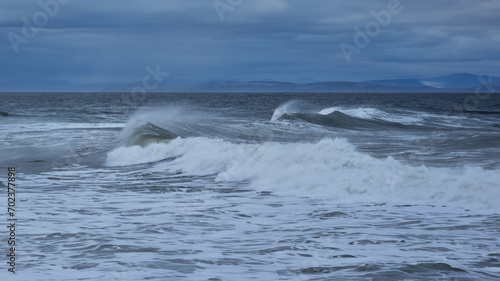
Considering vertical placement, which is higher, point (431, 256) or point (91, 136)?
point (91, 136)

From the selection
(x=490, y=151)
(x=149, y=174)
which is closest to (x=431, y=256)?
(x=149, y=174)

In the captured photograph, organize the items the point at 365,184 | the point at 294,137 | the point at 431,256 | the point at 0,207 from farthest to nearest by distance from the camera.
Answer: the point at 294,137, the point at 365,184, the point at 0,207, the point at 431,256

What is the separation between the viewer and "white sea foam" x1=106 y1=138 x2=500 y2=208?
11047mm

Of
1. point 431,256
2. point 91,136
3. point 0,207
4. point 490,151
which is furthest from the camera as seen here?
point 91,136

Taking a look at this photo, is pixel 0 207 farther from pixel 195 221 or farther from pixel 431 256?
pixel 431 256

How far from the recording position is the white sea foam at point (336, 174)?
11.0m

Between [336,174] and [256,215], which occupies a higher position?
[336,174]

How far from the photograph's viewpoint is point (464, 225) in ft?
29.1

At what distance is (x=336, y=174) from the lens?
13.2 metres

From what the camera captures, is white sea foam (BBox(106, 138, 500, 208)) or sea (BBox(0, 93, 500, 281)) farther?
white sea foam (BBox(106, 138, 500, 208))

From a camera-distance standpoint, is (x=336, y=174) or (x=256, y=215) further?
(x=336, y=174)

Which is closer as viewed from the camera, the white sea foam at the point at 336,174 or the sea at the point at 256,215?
the sea at the point at 256,215

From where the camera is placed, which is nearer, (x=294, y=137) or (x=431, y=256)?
(x=431, y=256)

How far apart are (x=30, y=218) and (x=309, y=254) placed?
4.73m
